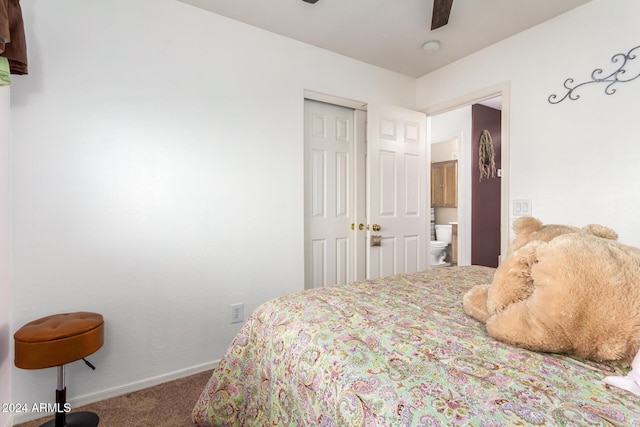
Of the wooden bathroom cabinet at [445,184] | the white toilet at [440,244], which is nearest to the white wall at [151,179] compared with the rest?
the white toilet at [440,244]

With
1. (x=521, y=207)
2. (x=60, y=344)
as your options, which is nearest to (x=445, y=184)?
(x=521, y=207)

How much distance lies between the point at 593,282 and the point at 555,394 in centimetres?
31

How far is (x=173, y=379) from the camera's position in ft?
6.76

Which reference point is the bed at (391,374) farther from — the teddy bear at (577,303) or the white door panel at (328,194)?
the white door panel at (328,194)

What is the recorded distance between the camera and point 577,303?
0.79 metres

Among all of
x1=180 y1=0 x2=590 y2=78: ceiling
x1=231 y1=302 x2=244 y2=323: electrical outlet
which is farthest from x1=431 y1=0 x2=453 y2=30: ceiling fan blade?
x1=231 y1=302 x2=244 y2=323: electrical outlet

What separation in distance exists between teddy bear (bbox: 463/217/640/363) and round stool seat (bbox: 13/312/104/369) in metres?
1.74

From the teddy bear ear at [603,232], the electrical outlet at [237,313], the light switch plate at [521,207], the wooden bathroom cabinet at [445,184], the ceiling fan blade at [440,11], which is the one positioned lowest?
the electrical outlet at [237,313]

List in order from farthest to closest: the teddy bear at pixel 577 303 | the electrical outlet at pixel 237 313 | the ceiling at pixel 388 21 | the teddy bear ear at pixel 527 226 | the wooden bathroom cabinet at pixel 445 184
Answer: the wooden bathroom cabinet at pixel 445 184, the electrical outlet at pixel 237 313, the ceiling at pixel 388 21, the teddy bear ear at pixel 527 226, the teddy bear at pixel 577 303

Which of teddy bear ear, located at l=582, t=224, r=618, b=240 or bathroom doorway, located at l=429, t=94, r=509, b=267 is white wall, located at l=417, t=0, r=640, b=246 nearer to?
teddy bear ear, located at l=582, t=224, r=618, b=240

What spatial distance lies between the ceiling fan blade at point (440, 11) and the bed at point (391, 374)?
1541 mm

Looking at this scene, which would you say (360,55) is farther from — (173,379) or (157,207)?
(173,379)

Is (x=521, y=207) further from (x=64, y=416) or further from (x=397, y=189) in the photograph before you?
(x=64, y=416)

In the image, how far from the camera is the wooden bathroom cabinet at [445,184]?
5.06m
